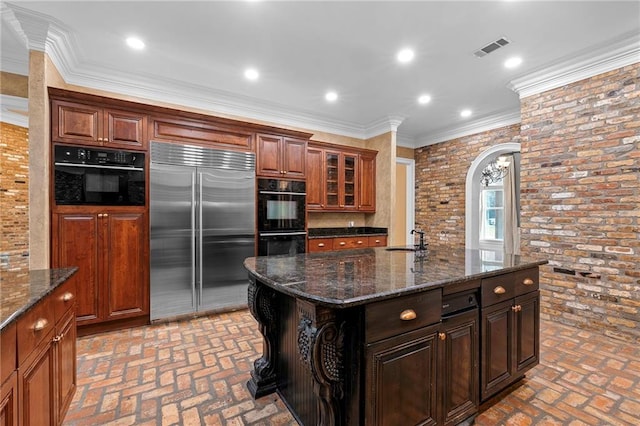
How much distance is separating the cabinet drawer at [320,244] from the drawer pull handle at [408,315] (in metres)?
3.05

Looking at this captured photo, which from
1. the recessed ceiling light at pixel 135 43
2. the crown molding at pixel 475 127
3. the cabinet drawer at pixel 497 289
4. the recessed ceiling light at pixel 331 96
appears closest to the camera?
the cabinet drawer at pixel 497 289

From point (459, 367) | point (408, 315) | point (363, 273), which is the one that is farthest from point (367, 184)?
point (408, 315)

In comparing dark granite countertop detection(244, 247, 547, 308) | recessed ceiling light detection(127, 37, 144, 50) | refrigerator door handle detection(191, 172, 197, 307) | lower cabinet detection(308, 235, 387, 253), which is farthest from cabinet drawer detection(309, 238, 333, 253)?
recessed ceiling light detection(127, 37, 144, 50)

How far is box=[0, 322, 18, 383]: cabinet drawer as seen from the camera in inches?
37.0

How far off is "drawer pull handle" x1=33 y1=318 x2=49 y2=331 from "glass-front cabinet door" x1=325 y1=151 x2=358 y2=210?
12.7ft

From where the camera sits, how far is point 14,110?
3143mm

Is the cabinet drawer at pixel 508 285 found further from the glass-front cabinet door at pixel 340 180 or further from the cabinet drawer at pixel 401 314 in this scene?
the glass-front cabinet door at pixel 340 180

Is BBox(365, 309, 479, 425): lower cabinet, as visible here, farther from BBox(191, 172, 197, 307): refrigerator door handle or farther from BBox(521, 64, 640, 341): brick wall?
BBox(191, 172, 197, 307): refrigerator door handle

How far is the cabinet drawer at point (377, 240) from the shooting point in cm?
501

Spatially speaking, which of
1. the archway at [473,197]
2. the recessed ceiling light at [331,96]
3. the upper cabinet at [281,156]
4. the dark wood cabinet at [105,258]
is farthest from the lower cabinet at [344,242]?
the dark wood cabinet at [105,258]

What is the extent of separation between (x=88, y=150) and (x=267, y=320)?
2.59m

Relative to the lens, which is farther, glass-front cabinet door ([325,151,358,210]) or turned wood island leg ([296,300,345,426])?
glass-front cabinet door ([325,151,358,210])

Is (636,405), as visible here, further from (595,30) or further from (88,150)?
(88,150)

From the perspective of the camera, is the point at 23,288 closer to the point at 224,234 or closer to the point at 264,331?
the point at 264,331
